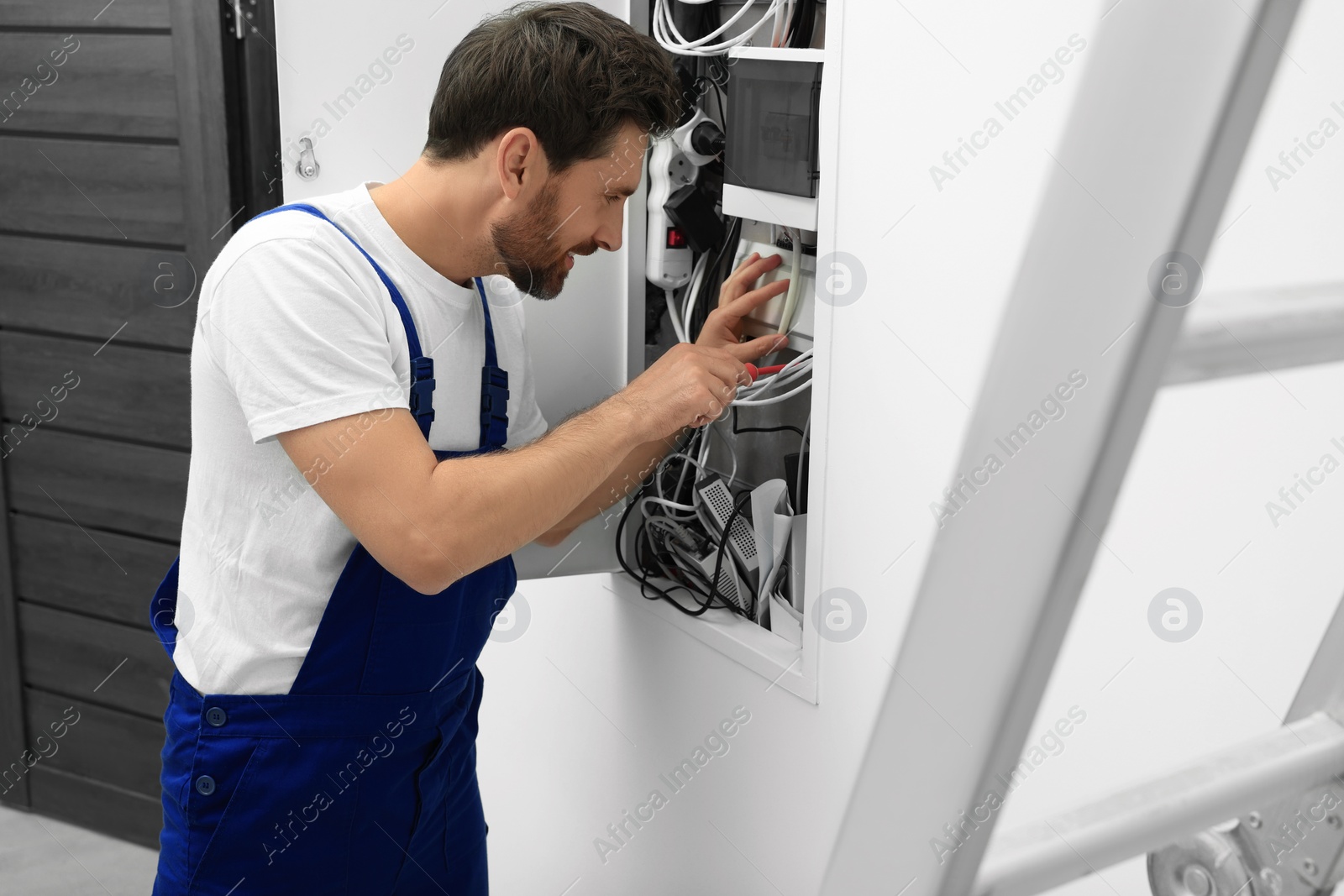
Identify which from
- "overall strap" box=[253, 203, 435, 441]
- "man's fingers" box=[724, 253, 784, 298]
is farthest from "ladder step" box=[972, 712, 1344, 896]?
"man's fingers" box=[724, 253, 784, 298]

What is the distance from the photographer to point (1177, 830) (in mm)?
409

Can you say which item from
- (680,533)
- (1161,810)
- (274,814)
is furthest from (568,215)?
(1161,810)

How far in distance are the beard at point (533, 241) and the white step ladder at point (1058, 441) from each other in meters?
0.95

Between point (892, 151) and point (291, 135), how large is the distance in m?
0.76

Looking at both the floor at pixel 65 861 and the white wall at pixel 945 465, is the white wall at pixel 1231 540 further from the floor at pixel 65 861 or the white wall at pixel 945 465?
the floor at pixel 65 861

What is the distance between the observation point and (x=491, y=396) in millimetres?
1321

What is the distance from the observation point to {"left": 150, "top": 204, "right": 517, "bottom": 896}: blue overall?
1.20m

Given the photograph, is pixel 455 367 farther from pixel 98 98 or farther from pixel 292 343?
pixel 98 98

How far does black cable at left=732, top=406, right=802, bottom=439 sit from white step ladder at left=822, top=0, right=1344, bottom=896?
3.80 ft

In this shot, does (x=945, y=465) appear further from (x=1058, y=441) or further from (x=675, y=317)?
(x=1058, y=441)

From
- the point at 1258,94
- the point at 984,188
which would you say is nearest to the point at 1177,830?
the point at 1258,94

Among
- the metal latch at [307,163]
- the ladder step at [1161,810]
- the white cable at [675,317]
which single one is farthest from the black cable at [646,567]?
the ladder step at [1161,810]

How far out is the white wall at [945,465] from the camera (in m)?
0.83

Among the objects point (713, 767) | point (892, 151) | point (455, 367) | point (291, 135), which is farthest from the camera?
point (713, 767)
